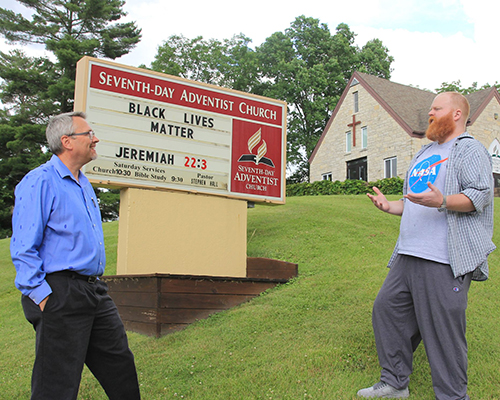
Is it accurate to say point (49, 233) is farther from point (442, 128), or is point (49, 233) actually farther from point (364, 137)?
point (364, 137)

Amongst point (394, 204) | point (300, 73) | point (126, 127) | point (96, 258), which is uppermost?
point (300, 73)

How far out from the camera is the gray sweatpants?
342 cm

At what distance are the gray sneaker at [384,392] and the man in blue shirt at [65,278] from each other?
178 cm

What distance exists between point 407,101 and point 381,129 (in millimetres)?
3024

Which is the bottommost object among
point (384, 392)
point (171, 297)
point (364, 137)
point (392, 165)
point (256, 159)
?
point (384, 392)

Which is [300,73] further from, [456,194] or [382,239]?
[456,194]

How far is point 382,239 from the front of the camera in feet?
31.1

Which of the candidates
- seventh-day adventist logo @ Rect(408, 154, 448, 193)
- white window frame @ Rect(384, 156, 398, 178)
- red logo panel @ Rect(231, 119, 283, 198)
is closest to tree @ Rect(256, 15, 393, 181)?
white window frame @ Rect(384, 156, 398, 178)

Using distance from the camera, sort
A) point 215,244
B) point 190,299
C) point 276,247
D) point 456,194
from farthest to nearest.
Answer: point 276,247, point 215,244, point 190,299, point 456,194

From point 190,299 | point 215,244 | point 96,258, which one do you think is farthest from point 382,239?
point 96,258

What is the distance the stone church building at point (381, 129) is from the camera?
2631 centimetres

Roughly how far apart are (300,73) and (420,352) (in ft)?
121

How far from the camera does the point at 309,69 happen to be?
40.2 m

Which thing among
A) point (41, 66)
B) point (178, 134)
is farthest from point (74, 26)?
point (178, 134)
